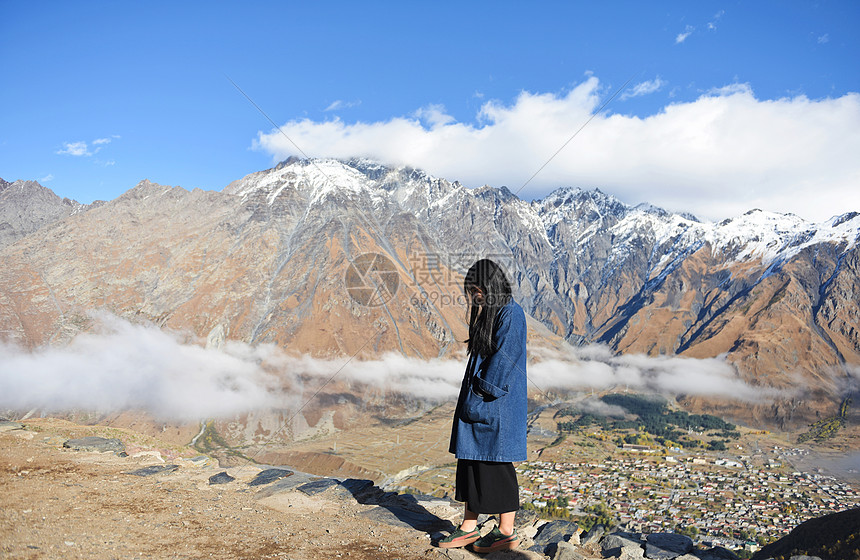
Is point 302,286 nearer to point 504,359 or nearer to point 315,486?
point 315,486

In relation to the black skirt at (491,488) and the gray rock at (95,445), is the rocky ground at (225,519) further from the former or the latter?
the black skirt at (491,488)

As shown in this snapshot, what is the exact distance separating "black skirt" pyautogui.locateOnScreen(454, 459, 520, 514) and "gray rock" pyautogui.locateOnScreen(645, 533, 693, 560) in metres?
2.57

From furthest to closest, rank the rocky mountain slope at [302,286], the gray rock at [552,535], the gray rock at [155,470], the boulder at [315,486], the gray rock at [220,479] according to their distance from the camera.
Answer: the rocky mountain slope at [302,286], the gray rock at [155,470], the gray rock at [220,479], the boulder at [315,486], the gray rock at [552,535]

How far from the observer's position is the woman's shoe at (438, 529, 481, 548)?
5648 millimetres

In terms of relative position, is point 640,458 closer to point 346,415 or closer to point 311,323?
point 346,415

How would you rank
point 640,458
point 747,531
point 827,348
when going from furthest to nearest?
point 827,348, point 640,458, point 747,531

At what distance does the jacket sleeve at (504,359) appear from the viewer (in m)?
5.36

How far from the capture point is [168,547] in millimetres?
5492

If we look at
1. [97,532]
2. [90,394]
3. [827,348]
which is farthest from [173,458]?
[827,348]

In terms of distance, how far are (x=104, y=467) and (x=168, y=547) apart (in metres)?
5.04

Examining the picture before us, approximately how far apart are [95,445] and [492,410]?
10.1 m

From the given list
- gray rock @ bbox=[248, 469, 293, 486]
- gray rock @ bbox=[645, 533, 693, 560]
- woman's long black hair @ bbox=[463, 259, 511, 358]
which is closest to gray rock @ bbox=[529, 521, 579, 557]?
gray rock @ bbox=[645, 533, 693, 560]

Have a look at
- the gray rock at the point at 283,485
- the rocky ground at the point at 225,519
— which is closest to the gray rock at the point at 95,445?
the rocky ground at the point at 225,519

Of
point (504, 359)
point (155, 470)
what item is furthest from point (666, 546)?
point (155, 470)
